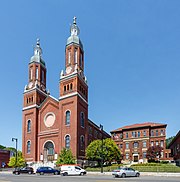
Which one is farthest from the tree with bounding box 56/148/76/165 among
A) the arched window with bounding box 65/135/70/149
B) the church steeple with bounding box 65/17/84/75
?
the church steeple with bounding box 65/17/84/75

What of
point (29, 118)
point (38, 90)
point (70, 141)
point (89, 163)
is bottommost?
point (89, 163)

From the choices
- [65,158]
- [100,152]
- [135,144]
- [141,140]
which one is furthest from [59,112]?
[135,144]

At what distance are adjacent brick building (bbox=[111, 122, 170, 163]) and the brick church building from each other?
20728 millimetres

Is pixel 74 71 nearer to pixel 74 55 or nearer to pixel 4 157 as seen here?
pixel 74 55

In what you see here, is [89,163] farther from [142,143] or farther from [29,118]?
[142,143]

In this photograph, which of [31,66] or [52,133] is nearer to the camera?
[52,133]

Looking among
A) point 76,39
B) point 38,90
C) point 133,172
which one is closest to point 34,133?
point 38,90

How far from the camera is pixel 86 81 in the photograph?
64688mm

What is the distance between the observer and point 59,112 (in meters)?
60.7

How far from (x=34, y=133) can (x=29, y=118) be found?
422cm

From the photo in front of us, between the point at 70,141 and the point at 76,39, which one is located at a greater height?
the point at 76,39

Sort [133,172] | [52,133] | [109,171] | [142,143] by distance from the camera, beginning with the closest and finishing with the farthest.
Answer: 1. [133,172]
2. [109,171]
3. [52,133]
4. [142,143]

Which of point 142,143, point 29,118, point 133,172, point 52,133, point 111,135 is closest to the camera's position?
point 133,172

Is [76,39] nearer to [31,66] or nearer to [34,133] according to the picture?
[31,66]
